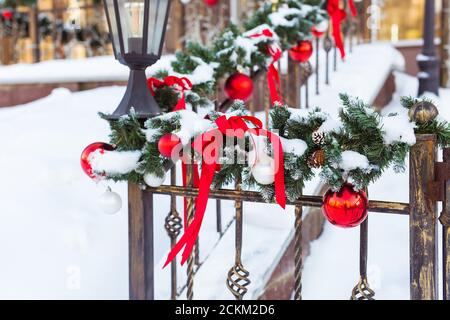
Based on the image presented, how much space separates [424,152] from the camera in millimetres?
1212

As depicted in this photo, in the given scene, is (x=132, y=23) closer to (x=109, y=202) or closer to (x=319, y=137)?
(x=109, y=202)

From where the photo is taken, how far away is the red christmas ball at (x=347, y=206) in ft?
3.96

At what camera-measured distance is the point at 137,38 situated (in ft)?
5.18

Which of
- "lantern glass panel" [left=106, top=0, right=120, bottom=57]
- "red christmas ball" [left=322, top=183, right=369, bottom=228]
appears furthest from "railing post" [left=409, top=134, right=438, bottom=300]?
"lantern glass panel" [left=106, top=0, right=120, bottom=57]

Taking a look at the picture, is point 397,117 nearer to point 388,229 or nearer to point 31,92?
point 388,229

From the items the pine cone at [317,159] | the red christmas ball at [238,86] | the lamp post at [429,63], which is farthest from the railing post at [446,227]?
the lamp post at [429,63]

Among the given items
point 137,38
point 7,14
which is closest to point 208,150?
point 137,38

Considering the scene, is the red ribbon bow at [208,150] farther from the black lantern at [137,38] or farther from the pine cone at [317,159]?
the black lantern at [137,38]

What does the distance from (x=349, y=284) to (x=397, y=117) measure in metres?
1.24

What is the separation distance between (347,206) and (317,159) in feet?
0.46

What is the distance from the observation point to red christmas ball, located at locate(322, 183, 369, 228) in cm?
121

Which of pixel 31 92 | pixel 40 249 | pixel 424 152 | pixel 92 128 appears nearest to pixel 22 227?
pixel 40 249

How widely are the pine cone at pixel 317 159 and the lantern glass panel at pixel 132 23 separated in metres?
0.69

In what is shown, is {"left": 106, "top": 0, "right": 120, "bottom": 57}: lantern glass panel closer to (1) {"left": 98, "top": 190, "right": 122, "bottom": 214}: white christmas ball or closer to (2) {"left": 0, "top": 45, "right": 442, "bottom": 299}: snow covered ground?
(1) {"left": 98, "top": 190, "right": 122, "bottom": 214}: white christmas ball
